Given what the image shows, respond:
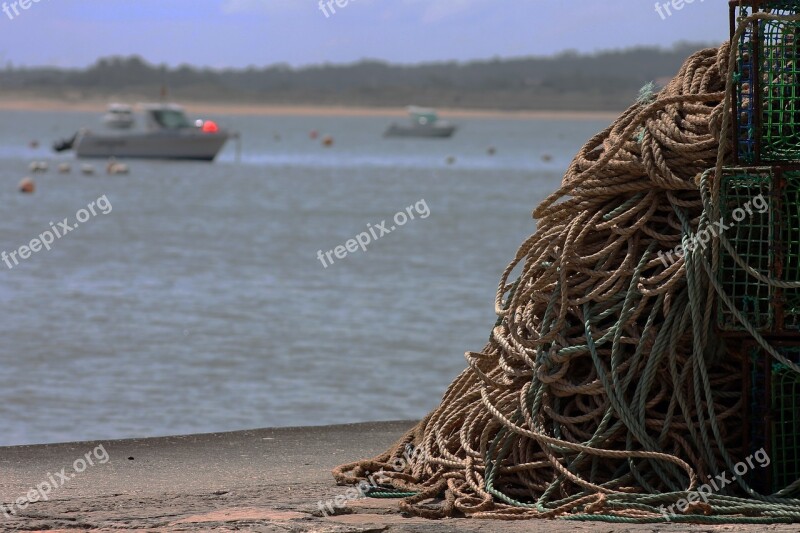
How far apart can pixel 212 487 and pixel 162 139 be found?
48.8 meters

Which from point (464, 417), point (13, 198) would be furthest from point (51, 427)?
point (13, 198)

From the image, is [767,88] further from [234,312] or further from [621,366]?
[234,312]

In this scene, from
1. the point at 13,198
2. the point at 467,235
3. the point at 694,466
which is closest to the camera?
the point at 694,466

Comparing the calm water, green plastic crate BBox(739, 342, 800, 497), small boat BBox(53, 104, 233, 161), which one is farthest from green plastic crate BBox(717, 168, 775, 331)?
small boat BBox(53, 104, 233, 161)

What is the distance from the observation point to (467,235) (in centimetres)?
2834

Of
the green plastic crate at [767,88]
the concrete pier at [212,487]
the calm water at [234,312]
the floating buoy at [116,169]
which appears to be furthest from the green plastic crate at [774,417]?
the floating buoy at [116,169]

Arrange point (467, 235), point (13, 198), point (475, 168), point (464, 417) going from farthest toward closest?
point (475, 168)
point (13, 198)
point (467, 235)
point (464, 417)

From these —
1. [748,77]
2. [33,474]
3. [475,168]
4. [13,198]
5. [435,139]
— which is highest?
[435,139]

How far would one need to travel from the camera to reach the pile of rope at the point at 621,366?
5.12 m

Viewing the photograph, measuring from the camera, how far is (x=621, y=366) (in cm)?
521

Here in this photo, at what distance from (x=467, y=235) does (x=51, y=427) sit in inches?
750

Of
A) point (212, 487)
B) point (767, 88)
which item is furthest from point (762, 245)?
point (212, 487)

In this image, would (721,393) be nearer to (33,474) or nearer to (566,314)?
(566,314)

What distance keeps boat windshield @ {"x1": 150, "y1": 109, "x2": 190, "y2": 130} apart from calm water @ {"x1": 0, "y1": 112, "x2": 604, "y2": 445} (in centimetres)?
1308
